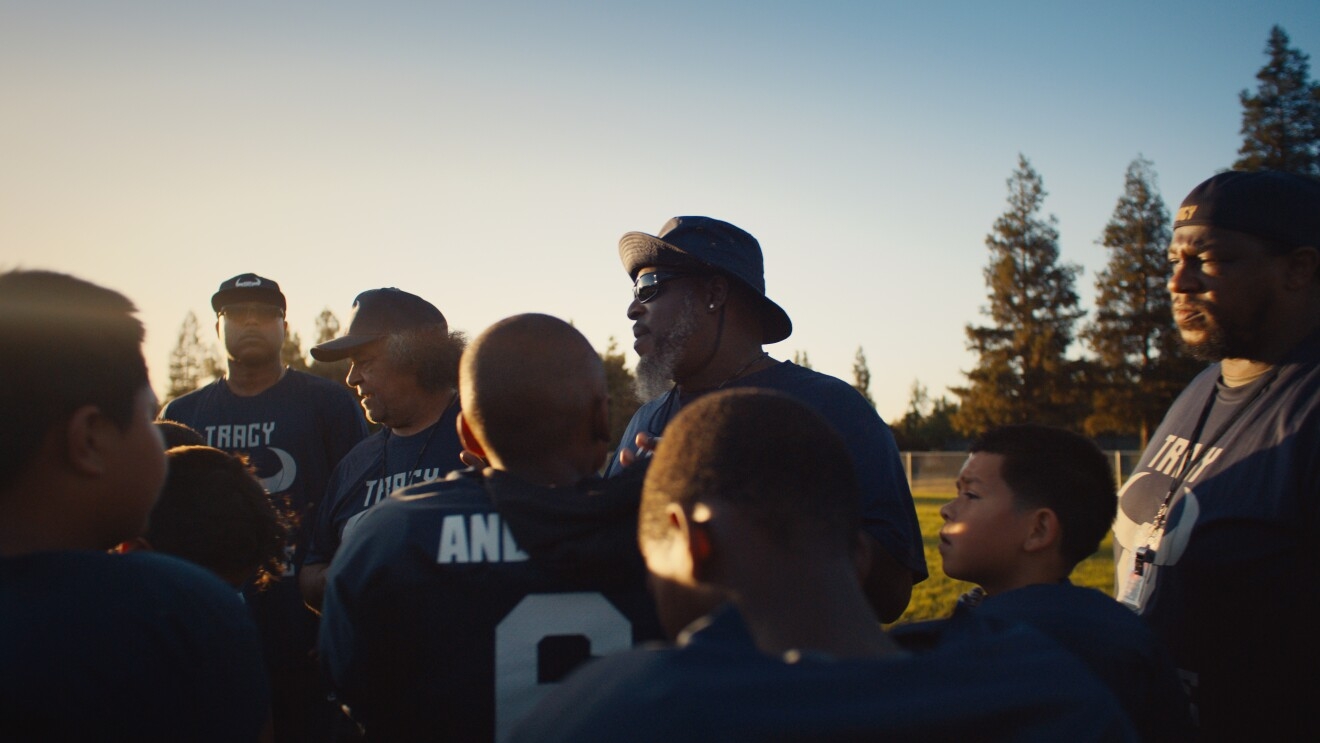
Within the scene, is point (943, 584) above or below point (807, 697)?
below

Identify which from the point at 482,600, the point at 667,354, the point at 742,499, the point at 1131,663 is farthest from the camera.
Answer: the point at 667,354

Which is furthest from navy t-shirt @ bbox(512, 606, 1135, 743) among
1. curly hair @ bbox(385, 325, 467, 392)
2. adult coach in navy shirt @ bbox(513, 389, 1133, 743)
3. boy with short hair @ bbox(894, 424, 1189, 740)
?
curly hair @ bbox(385, 325, 467, 392)

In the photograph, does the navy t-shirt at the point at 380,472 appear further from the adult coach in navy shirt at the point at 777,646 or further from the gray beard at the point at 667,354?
the adult coach in navy shirt at the point at 777,646

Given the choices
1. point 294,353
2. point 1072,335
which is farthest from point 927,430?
point 294,353

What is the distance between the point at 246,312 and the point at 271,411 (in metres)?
0.68

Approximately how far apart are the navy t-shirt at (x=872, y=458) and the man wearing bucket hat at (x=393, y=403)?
1.23m

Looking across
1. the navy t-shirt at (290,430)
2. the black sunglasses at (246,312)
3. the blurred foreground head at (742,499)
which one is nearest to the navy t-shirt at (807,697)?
the blurred foreground head at (742,499)

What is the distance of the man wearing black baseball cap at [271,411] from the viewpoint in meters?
5.16

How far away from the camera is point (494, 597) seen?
6.61ft

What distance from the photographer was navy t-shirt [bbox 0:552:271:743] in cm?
150

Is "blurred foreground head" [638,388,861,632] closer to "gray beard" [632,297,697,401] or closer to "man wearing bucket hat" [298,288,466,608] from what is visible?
"gray beard" [632,297,697,401]

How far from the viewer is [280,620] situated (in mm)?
4625

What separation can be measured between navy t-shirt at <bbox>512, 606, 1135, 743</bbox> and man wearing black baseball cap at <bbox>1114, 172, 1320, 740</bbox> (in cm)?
181

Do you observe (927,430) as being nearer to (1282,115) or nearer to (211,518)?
(1282,115)
